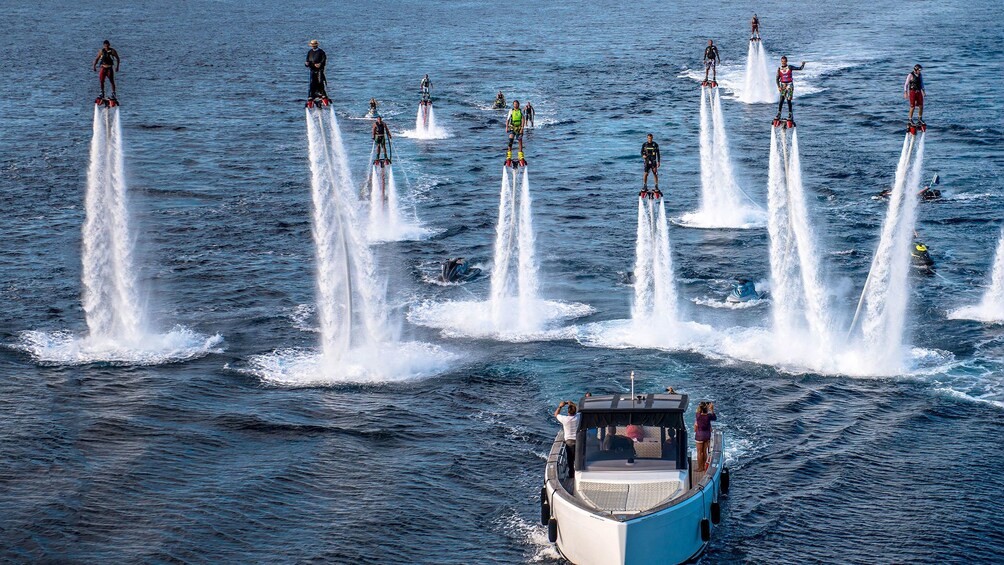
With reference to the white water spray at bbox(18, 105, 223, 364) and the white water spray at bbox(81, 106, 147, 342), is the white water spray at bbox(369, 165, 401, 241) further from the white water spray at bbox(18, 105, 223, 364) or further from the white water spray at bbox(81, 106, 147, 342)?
the white water spray at bbox(81, 106, 147, 342)

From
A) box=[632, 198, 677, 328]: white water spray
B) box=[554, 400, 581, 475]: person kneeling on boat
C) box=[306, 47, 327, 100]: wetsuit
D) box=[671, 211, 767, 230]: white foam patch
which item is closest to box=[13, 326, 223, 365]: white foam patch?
box=[306, 47, 327, 100]: wetsuit

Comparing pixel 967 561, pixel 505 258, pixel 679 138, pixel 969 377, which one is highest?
pixel 679 138

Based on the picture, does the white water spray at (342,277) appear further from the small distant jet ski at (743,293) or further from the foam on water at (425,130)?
the foam on water at (425,130)

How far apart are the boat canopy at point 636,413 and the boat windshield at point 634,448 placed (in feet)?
0.70

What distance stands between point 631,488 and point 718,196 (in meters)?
54.2

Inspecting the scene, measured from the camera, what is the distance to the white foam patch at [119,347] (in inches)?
2438

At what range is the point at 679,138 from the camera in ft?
387

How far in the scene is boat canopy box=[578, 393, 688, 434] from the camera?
41969mm

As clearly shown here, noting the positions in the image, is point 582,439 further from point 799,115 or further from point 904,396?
point 799,115

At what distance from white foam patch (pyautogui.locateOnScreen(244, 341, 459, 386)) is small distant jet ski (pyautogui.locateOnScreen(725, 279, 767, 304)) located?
53.1ft

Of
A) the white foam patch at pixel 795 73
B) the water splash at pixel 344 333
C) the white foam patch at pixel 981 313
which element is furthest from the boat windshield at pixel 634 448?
the white foam patch at pixel 795 73

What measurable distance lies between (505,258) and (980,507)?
30.5m

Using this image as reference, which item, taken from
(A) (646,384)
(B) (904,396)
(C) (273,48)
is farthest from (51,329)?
(C) (273,48)

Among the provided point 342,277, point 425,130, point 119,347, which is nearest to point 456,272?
point 342,277
